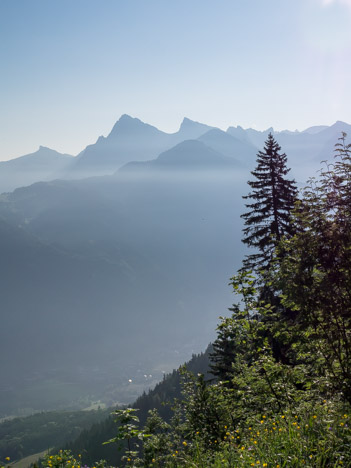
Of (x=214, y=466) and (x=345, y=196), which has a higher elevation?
(x=345, y=196)

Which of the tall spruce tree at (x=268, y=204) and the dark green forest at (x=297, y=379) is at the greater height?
the tall spruce tree at (x=268, y=204)

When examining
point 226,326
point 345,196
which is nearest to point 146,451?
point 226,326

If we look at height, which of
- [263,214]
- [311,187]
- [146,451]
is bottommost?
[146,451]

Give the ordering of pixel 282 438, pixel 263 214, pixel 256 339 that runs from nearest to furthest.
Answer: pixel 282 438 → pixel 256 339 → pixel 263 214

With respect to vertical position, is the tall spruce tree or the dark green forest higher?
the tall spruce tree

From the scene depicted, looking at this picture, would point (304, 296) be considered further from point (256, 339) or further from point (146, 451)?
point (146, 451)

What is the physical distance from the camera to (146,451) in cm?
761

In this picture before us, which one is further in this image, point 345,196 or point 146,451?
point 146,451

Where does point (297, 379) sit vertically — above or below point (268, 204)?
below

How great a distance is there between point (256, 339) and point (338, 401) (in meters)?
2.30

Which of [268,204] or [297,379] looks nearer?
[297,379]

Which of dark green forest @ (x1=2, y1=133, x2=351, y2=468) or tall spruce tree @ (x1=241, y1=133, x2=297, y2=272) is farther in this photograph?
tall spruce tree @ (x1=241, y1=133, x2=297, y2=272)

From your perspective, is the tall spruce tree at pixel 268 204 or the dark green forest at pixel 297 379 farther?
the tall spruce tree at pixel 268 204

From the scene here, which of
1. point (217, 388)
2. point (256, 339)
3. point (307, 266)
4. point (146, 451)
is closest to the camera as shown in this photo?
point (307, 266)
